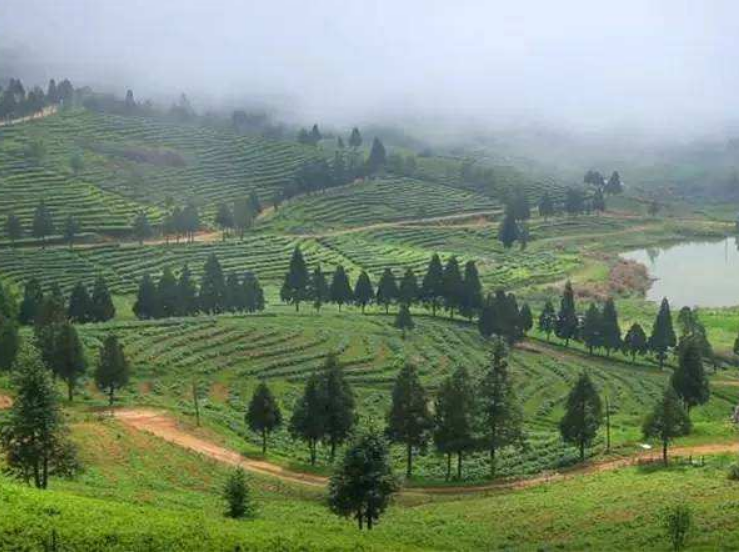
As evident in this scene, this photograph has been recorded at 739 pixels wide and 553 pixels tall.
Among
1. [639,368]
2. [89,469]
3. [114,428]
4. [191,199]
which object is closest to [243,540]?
[89,469]

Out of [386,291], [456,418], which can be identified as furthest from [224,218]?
[456,418]

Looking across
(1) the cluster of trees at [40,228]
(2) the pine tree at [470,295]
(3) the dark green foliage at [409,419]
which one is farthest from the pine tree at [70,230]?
(3) the dark green foliage at [409,419]

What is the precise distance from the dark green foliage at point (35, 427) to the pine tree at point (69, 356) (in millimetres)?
27976

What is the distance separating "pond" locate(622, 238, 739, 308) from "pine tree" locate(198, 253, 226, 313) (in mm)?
71311

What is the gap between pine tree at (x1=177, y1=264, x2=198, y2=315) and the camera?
10306 cm

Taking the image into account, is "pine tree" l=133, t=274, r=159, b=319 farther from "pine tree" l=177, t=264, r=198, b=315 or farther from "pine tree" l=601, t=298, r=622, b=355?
"pine tree" l=601, t=298, r=622, b=355

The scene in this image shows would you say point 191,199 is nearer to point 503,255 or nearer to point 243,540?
point 503,255

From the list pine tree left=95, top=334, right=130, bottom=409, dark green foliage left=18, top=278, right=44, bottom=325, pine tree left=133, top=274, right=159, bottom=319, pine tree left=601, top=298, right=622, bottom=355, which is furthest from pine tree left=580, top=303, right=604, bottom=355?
dark green foliage left=18, top=278, right=44, bottom=325

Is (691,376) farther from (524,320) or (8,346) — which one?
(8,346)

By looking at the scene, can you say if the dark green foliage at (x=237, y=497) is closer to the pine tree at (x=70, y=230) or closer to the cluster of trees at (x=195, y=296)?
the cluster of trees at (x=195, y=296)

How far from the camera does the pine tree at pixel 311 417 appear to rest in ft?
193

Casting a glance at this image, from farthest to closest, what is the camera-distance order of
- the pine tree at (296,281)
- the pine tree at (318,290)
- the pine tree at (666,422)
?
the pine tree at (296,281) < the pine tree at (318,290) < the pine tree at (666,422)

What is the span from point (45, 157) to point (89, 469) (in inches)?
5613

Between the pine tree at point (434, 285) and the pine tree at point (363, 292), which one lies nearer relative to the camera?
the pine tree at point (434, 285)
